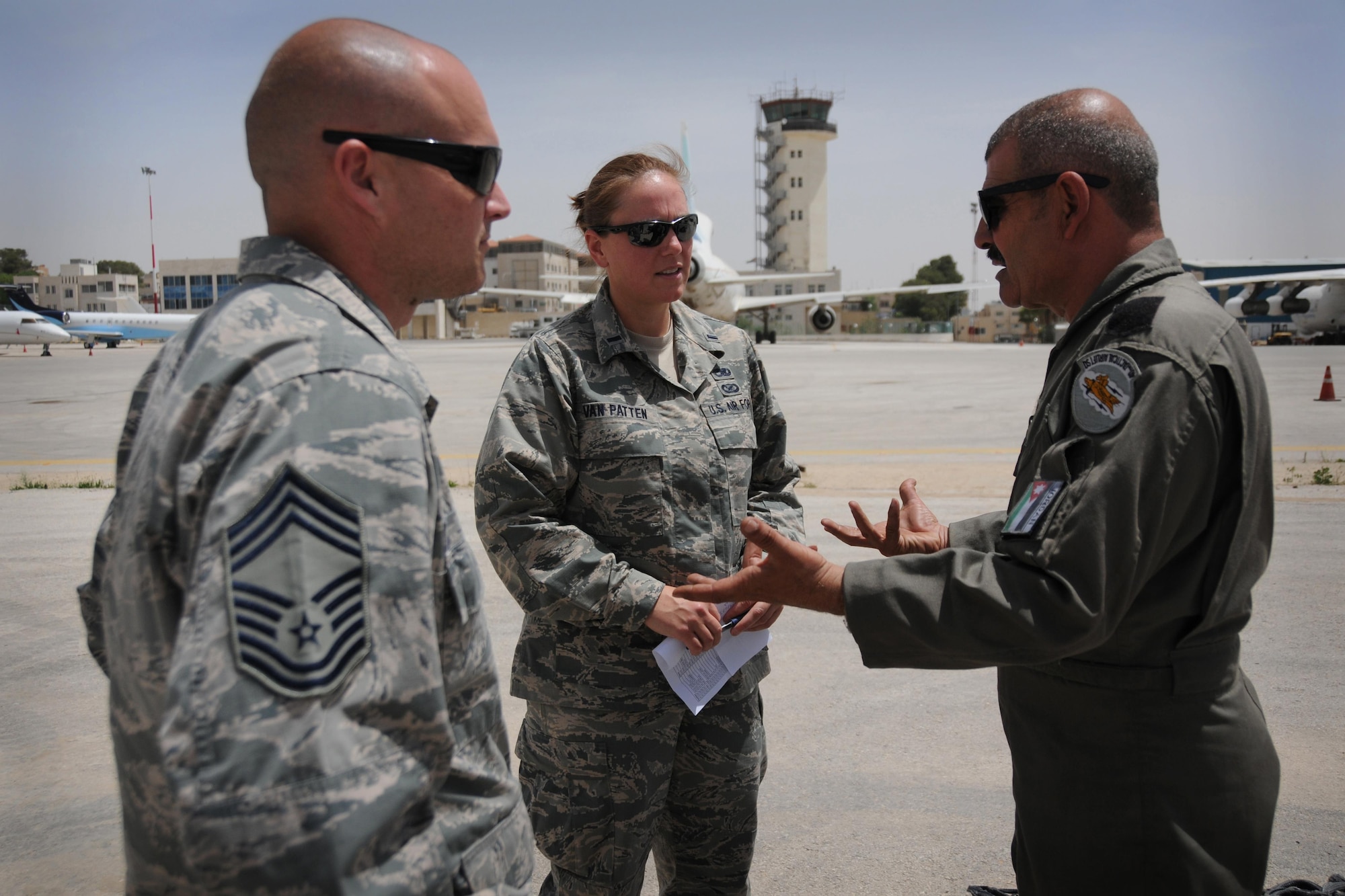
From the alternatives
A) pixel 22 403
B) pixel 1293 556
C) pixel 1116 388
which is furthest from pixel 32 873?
pixel 22 403

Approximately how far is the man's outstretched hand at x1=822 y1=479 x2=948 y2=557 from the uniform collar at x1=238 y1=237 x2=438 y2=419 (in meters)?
1.30

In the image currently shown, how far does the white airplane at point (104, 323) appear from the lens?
5578cm

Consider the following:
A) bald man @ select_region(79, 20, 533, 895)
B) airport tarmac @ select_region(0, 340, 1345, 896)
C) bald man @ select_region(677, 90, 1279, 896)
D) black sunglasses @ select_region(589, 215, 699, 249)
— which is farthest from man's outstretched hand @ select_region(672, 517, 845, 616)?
airport tarmac @ select_region(0, 340, 1345, 896)

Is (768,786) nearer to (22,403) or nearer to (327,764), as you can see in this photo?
(327,764)

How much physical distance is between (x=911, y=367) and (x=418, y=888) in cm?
2751

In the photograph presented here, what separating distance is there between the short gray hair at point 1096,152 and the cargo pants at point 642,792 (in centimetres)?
153

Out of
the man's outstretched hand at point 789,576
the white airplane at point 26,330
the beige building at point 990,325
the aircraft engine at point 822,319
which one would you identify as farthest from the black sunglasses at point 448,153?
the beige building at point 990,325

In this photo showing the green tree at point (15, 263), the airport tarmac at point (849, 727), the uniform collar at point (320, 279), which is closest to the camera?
the uniform collar at point (320, 279)

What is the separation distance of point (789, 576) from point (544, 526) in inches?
30.9

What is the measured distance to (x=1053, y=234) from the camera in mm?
1929

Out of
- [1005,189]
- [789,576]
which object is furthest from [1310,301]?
[789,576]

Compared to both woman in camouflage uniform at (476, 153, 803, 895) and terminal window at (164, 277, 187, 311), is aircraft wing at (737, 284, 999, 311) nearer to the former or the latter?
woman in camouflage uniform at (476, 153, 803, 895)

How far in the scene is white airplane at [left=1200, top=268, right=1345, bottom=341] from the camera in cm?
4144

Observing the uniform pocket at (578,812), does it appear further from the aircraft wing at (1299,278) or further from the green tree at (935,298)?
the green tree at (935,298)
